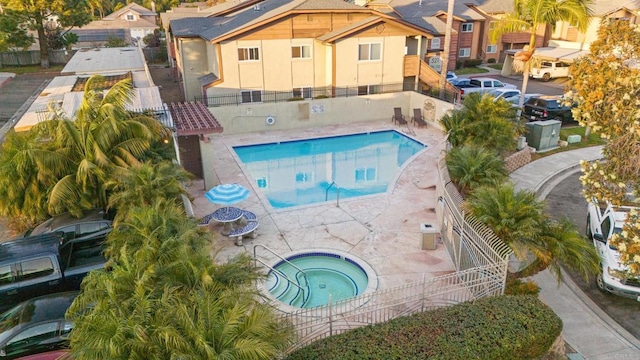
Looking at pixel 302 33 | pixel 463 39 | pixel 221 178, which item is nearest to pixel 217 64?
pixel 302 33

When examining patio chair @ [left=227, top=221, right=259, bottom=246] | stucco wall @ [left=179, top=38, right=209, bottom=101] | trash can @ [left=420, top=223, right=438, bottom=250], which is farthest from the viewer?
stucco wall @ [left=179, top=38, right=209, bottom=101]

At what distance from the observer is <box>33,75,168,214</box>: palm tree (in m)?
13.5

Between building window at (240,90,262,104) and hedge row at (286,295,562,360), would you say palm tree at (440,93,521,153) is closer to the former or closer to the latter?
hedge row at (286,295,562,360)

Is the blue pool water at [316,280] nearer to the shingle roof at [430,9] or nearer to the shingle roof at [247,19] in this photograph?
the shingle roof at [247,19]

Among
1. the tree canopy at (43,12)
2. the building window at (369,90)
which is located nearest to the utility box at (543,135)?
the building window at (369,90)

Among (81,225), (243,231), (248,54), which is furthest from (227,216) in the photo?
(248,54)

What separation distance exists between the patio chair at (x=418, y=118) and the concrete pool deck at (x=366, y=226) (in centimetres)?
712

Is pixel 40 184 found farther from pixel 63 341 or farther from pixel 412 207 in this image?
pixel 412 207

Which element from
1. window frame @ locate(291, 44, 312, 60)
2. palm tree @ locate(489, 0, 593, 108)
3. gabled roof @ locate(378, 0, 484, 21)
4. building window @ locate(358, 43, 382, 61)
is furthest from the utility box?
gabled roof @ locate(378, 0, 484, 21)

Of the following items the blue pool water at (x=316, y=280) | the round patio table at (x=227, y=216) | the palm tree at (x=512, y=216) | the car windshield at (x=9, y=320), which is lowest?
the blue pool water at (x=316, y=280)

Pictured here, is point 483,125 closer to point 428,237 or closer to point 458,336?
point 428,237

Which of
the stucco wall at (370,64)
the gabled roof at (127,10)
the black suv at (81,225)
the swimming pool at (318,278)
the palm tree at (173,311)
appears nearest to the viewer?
the palm tree at (173,311)

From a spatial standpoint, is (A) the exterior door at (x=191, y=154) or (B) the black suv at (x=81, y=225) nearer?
(B) the black suv at (x=81, y=225)

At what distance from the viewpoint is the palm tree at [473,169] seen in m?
15.2
